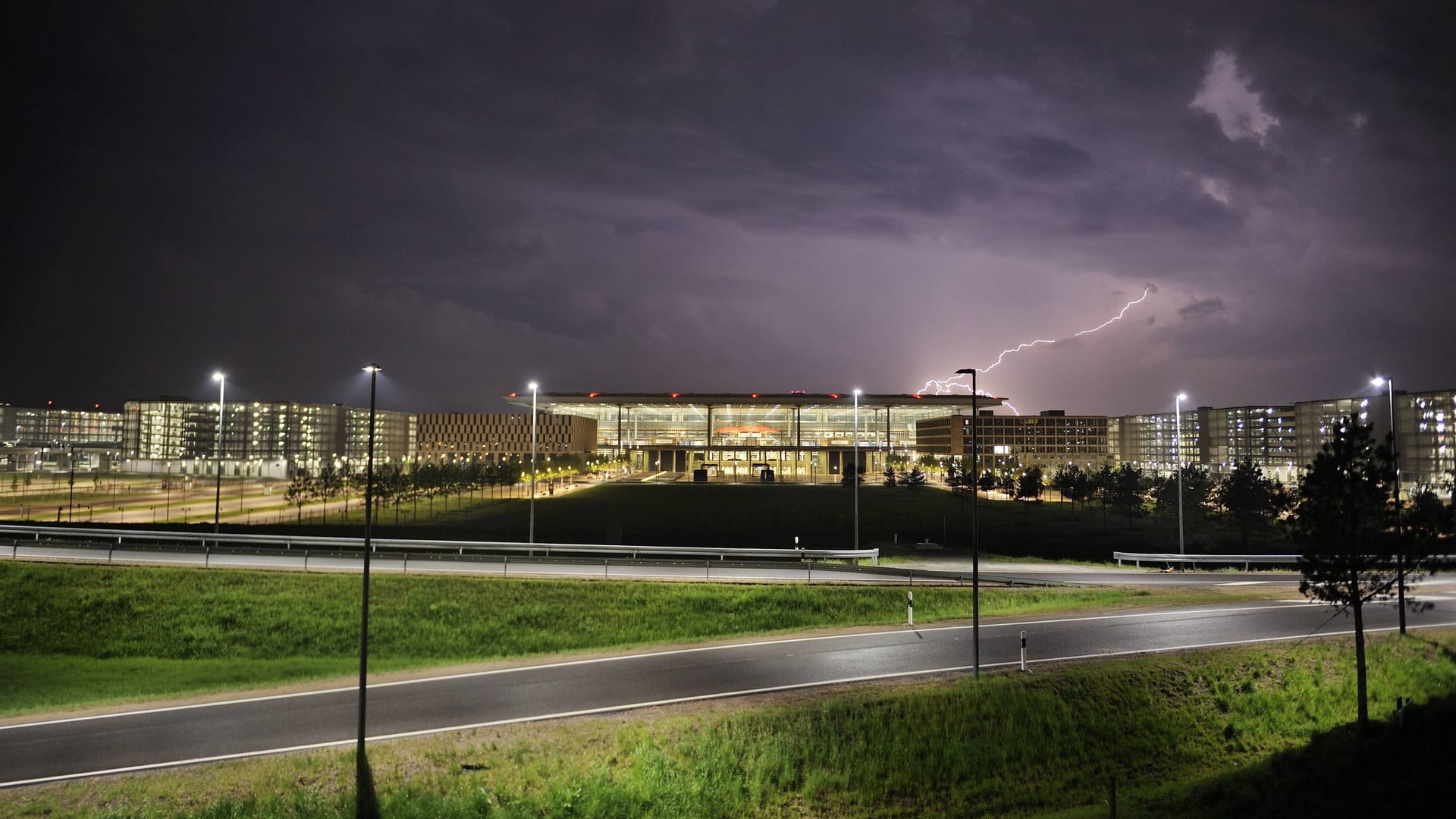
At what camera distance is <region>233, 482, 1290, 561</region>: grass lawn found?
143 feet

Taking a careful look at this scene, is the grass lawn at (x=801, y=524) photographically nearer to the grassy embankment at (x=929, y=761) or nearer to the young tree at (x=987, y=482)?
the young tree at (x=987, y=482)

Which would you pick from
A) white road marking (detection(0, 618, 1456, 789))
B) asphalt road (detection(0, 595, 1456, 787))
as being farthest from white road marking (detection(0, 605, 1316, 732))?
white road marking (detection(0, 618, 1456, 789))

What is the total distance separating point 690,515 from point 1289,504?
4279cm

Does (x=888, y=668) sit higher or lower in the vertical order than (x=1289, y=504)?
lower

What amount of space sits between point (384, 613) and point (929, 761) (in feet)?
65.3

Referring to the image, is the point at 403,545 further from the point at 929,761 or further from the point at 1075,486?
the point at 1075,486

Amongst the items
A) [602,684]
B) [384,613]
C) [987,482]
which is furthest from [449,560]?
[987,482]

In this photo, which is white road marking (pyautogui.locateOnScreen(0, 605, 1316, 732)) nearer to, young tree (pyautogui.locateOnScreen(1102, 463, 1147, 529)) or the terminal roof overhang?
young tree (pyautogui.locateOnScreen(1102, 463, 1147, 529))

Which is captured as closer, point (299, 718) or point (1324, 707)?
point (299, 718)

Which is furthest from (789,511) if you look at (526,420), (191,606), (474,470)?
(526,420)

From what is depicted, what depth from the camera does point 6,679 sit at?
21.8 meters

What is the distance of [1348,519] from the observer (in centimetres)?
1678

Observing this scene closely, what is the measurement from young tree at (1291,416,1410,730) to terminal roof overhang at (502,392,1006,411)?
293ft

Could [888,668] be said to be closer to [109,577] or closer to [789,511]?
[109,577]
